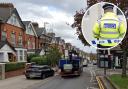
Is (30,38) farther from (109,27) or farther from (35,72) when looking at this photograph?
(109,27)

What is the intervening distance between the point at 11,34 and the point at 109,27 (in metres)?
52.1

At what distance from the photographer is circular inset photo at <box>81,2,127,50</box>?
579 centimetres

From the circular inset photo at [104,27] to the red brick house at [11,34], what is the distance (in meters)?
41.7

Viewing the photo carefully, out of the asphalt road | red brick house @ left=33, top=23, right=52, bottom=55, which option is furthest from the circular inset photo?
red brick house @ left=33, top=23, right=52, bottom=55

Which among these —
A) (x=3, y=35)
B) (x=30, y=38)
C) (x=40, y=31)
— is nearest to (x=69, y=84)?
(x=3, y=35)

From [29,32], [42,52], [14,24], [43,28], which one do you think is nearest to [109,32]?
[14,24]

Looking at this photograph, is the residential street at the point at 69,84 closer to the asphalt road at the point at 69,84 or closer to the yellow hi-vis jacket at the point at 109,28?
the asphalt road at the point at 69,84

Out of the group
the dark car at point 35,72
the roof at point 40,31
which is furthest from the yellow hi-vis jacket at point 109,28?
the roof at point 40,31

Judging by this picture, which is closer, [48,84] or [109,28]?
[109,28]

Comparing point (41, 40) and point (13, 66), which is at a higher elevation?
point (41, 40)

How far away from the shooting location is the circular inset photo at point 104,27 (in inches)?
228

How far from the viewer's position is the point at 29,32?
2783 inches

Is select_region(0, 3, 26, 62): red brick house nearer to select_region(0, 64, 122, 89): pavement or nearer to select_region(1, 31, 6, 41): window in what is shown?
select_region(1, 31, 6, 41): window

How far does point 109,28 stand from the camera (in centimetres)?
582
